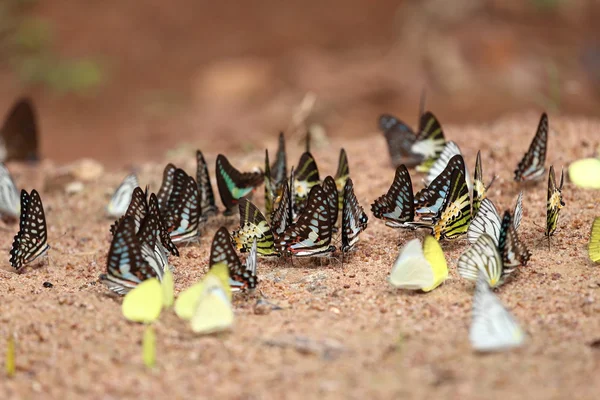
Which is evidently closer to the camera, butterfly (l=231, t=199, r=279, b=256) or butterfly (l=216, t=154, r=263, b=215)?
butterfly (l=231, t=199, r=279, b=256)

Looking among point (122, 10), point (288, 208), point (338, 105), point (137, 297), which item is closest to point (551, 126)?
point (288, 208)

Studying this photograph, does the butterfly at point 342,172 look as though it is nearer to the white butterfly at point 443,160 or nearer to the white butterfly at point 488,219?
the white butterfly at point 443,160

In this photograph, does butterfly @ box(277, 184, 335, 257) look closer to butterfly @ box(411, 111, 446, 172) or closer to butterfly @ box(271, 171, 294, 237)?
butterfly @ box(271, 171, 294, 237)

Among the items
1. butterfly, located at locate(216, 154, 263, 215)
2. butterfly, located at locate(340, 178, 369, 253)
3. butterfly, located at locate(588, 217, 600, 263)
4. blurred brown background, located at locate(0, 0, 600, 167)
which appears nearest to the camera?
butterfly, located at locate(588, 217, 600, 263)

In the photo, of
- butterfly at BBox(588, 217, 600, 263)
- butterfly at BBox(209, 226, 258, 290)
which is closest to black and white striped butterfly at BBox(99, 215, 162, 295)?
butterfly at BBox(209, 226, 258, 290)

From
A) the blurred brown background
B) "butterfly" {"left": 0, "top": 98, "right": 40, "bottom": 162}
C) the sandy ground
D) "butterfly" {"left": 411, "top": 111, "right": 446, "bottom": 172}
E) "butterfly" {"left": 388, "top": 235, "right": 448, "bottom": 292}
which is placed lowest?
the sandy ground

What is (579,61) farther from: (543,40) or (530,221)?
(530,221)

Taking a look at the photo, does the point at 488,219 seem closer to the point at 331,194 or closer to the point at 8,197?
the point at 331,194
